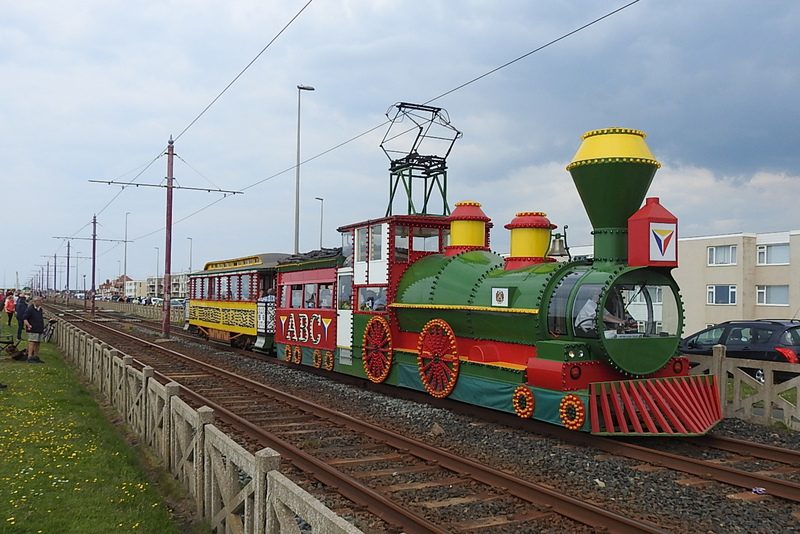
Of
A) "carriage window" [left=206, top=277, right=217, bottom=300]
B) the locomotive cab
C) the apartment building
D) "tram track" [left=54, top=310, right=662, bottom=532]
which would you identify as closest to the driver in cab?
the locomotive cab

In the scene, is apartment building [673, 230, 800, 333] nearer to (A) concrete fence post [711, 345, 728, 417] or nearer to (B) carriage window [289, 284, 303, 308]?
(A) concrete fence post [711, 345, 728, 417]

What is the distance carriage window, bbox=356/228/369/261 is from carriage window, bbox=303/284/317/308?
106 inches

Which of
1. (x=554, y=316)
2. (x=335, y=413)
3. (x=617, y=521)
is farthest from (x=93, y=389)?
(x=617, y=521)

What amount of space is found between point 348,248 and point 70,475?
846cm

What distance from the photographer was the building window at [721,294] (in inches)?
1286

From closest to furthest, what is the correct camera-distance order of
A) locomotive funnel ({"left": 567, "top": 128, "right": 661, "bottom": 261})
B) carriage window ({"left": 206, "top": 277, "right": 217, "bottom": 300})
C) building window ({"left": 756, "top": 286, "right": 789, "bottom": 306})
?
locomotive funnel ({"left": 567, "top": 128, "right": 661, "bottom": 261})
carriage window ({"left": 206, "top": 277, "right": 217, "bottom": 300})
building window ({"left": 756, "top": 286, "right": 789, "bottom": 306})

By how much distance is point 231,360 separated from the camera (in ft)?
65.2

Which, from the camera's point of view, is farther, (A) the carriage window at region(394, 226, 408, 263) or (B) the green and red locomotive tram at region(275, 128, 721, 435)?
(A) the carriage window at region(394, 226, 408, 263)

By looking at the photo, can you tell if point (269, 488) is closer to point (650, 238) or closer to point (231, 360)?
point (650, 238)

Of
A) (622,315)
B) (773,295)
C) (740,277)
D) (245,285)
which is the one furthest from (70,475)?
(773,295)

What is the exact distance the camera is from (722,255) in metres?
33.2

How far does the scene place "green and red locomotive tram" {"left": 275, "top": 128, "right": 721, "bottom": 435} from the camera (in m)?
8.94

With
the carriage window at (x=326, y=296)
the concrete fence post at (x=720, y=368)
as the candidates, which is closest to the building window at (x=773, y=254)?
the concrete fence post at (x=720, y=368)

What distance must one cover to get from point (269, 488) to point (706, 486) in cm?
523
